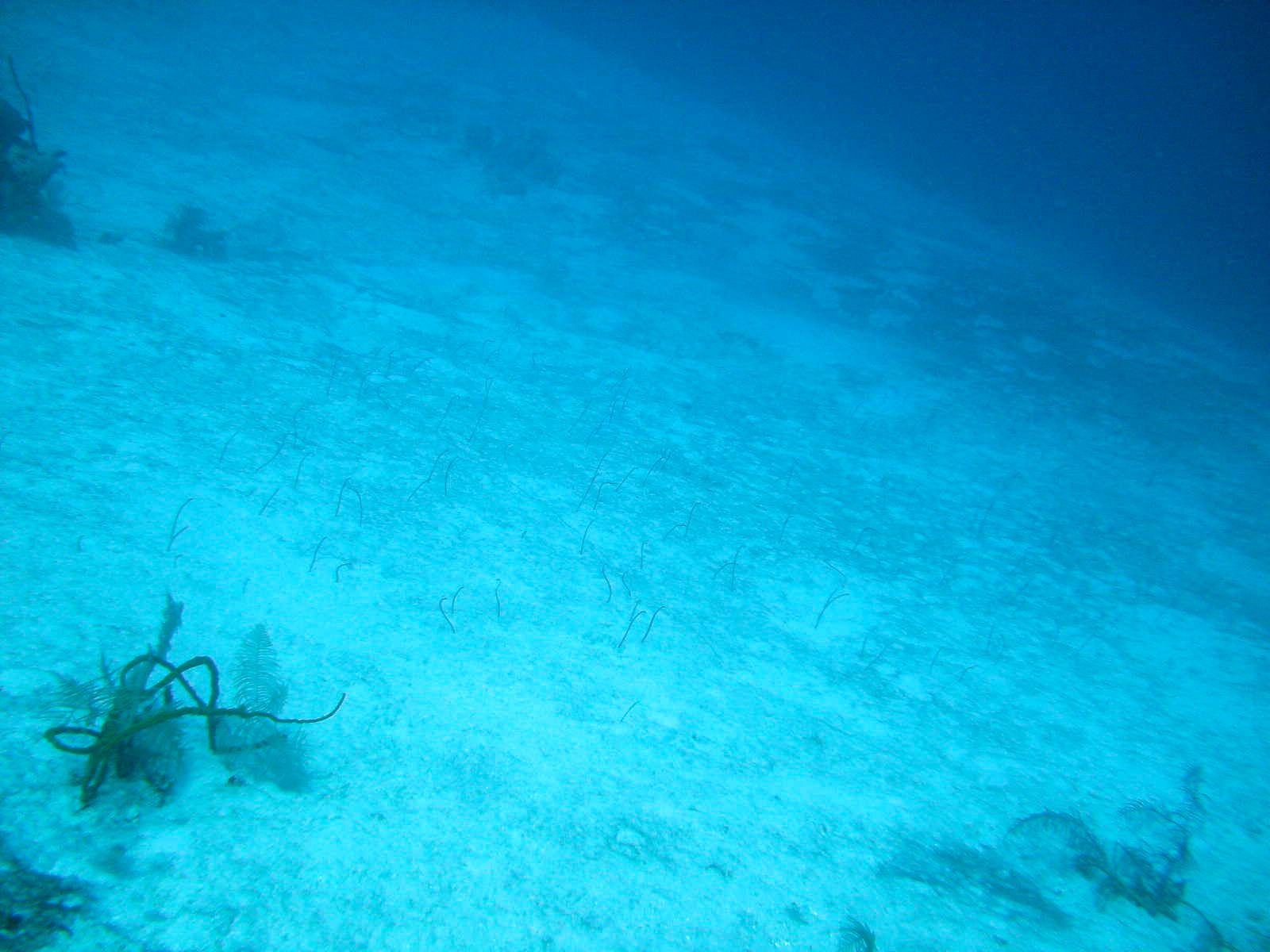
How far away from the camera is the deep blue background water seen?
39.8 m

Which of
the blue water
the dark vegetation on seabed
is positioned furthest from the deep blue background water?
the dark vegetation on seabed

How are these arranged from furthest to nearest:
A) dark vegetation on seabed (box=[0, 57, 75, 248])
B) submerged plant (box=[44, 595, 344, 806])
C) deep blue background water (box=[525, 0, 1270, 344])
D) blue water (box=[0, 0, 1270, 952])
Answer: deep blue background water (box=[525, 0, 1270, 344]) → dark vegetation on seabed (box=[0, 57, 75, 248]) → blue water (box=[0, 0, 1270, 952]) → submerged plant (box=[44, 595, 344, 806])

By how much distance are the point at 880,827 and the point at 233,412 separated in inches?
244

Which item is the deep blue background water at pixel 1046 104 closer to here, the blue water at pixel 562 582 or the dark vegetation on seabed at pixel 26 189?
the blue water at pixel 562 582

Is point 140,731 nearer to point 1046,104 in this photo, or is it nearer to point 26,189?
point 26,189

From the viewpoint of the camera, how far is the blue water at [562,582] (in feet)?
9.16

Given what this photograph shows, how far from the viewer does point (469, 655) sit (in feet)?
13.1

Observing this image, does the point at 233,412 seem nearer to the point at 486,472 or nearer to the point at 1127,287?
the point at 486,472

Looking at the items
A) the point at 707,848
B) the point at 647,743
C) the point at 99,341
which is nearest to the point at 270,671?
the point at 647,743

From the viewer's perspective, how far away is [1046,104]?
67.3 m

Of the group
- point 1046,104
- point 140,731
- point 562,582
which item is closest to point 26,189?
point 562,582

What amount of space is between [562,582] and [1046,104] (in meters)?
87.6

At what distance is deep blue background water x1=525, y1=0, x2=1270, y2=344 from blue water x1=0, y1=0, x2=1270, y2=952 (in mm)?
24960

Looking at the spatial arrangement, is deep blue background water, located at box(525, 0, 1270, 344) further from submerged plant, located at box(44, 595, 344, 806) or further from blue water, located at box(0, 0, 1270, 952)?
submerged plant, located at box(44, 595, 344, 806)
